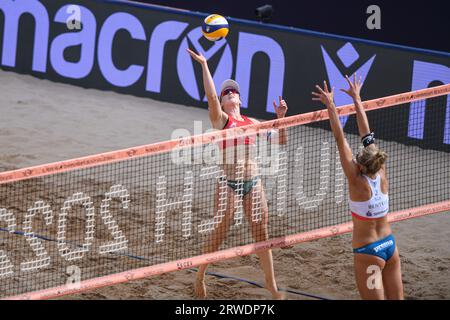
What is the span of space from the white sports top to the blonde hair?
0.42ft

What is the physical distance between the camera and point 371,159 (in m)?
9.80

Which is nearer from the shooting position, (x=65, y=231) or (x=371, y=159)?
(x=371, y=159)

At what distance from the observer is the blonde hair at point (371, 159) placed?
9.80m

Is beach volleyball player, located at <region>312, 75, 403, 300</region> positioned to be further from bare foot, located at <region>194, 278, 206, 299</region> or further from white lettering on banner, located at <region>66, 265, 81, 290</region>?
white lettering on banner, located at <region>66, 265, 81, 290</region>


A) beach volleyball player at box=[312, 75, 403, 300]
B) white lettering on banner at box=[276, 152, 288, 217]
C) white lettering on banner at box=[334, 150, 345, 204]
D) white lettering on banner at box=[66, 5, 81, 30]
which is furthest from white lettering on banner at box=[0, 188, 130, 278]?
white lettering on banner at box=[66, 5, 81, 30]

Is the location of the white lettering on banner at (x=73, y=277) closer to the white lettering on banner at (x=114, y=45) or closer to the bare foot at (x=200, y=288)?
the bare foot at (x=200, y=288)

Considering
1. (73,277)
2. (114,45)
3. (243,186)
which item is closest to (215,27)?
(243,186)

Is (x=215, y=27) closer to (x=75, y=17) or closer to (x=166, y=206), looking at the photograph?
(x=166, y=206)

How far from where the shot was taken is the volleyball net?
11078 mm

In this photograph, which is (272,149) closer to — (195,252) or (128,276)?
(195,252)

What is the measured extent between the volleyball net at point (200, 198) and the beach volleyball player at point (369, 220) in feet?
4.41

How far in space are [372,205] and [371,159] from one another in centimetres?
47

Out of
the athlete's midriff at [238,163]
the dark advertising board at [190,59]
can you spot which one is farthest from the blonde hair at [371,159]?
the dark advertising board at [190,59]

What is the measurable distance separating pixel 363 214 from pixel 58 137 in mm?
8352
